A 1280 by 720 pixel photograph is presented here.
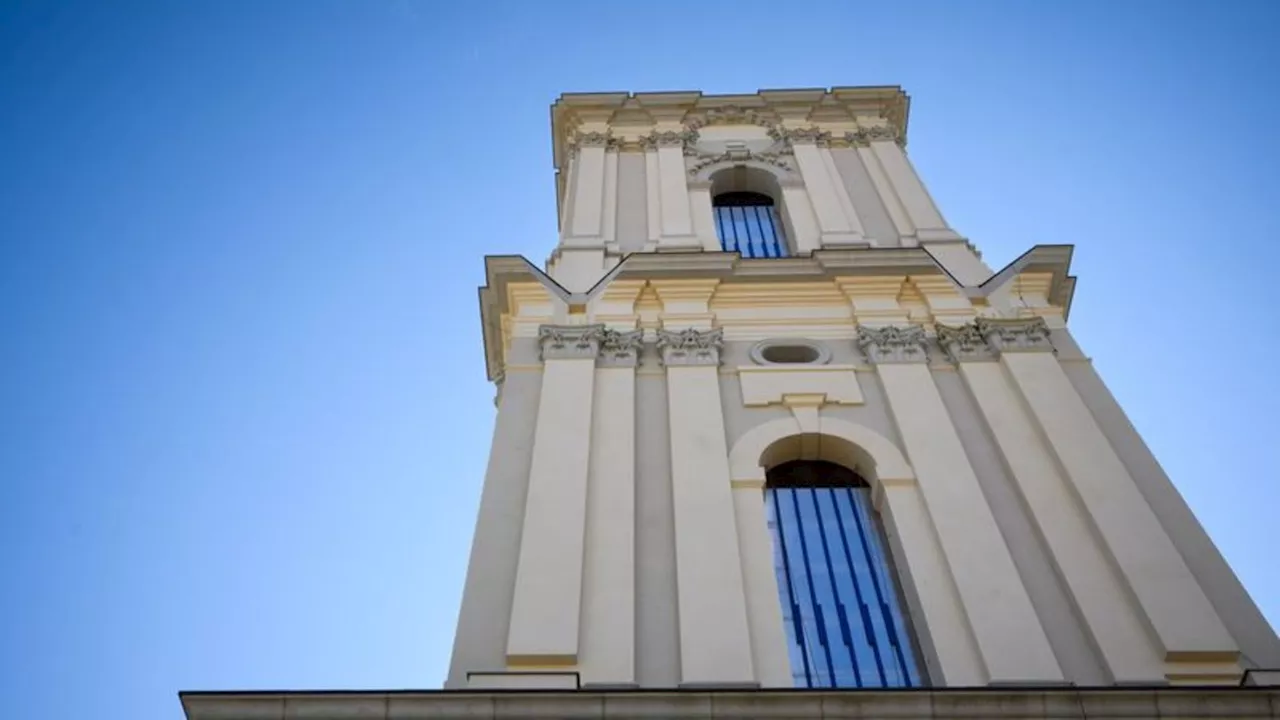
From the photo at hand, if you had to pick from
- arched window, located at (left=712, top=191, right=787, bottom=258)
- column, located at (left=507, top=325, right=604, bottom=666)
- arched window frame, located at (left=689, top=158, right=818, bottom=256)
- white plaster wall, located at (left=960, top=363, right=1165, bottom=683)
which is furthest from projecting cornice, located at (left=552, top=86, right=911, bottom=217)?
white plaster wall, located at (left=960, top=363, right=1165, bottom=683)

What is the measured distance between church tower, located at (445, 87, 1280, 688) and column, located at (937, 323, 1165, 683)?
0.13ft

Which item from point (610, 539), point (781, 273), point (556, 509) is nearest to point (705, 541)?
point (610, 539)

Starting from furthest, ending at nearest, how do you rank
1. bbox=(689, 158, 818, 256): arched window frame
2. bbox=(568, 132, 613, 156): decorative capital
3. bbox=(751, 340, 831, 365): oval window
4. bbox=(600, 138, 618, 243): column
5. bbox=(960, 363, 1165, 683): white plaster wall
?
bbox=(568, 132, 613, 156): decorative capital
bbox=(600, 138, 618, 243): column
bbox=(689, 158, 818, 256): arched window frame
bbox=(751, 340, 831, 365): oval window
bbox=(960, 363, 1165, 683): white plaster wall

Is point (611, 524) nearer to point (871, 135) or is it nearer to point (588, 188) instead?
point (588, 188)

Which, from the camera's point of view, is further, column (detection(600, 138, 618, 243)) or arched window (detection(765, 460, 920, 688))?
column (detection(600, 138, 618, 243))

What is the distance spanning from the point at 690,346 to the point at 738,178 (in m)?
10.9

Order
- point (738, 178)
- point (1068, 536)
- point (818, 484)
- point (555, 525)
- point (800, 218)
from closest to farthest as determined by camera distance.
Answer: point (1068, 536), point (555, 525), point (818, 484), point (800, 218), point (738, 178)

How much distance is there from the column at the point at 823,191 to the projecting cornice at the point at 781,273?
203 cm

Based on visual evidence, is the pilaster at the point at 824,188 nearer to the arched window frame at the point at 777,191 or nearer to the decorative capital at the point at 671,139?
the arched window frame at the point at 777,191

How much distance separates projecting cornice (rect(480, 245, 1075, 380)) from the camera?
24.0 meters

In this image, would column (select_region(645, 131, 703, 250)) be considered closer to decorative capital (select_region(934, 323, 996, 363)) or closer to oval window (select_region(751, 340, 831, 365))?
oval window (select_region(751, 340, 831, 365))

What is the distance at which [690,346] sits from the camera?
71.8 feet

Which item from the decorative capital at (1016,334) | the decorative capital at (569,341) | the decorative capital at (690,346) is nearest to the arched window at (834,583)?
the decorative capital at (690,346)

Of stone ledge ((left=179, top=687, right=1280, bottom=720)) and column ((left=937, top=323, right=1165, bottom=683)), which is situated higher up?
column ((left=937, top=323, right=1165, bottom=683))
